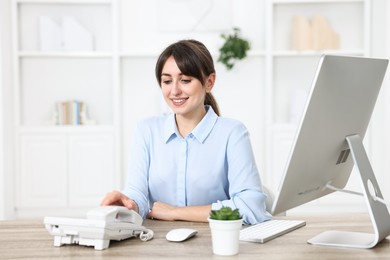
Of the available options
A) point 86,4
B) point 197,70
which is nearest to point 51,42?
point 86,4

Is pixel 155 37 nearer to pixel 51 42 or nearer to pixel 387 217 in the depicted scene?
pixel 51 42

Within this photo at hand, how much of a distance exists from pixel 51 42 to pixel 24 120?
30.0 inches

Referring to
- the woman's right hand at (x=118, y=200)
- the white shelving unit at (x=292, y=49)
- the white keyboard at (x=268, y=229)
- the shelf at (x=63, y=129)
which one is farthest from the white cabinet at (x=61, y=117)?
the white keyboard at (x=268, y=229)

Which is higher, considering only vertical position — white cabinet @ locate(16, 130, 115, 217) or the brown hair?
the brown hair

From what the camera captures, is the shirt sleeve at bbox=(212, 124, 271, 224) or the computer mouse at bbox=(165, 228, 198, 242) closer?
the computer mouse at bbox=(165, 228, 198, 242)

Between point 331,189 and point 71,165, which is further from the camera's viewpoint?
point 71,165

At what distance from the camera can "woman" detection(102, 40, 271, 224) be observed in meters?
2.15

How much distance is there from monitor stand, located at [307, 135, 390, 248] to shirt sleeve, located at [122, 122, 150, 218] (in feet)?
2.41

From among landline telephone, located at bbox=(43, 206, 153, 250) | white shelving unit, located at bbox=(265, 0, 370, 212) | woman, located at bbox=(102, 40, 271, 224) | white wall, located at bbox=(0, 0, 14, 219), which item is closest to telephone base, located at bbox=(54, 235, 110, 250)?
landline telephone, located at bbox=(43, 206, 153, 250)

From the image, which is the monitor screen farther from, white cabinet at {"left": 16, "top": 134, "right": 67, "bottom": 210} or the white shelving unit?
white cabinet at {"left": 16, "top": 134, "right": 67, "bottom": 210}

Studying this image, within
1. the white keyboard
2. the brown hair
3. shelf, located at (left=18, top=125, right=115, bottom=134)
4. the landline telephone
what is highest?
the brown hair

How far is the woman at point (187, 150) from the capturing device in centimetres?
215

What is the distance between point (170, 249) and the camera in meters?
1.62

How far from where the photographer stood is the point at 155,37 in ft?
17.9
